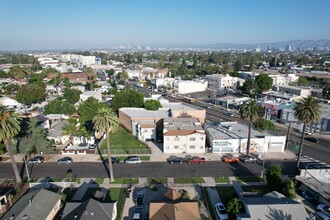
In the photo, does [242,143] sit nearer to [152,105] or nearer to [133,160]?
[133,160]

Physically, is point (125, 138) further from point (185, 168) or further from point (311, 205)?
point (311, 205)

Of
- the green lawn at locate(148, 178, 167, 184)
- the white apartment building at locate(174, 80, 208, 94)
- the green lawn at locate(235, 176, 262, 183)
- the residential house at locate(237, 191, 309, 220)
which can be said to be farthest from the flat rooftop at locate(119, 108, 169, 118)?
the white apartment building at locate(174, 80, 208, 94)

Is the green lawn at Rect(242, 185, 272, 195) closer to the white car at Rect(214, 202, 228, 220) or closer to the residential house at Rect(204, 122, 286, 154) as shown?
the white car at Rect(214, 202, 228, 220)

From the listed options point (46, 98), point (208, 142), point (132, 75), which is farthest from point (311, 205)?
point (132, 75)

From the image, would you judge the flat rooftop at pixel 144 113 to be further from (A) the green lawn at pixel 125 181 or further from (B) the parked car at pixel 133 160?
(A) the green lawn at pixel 125 181

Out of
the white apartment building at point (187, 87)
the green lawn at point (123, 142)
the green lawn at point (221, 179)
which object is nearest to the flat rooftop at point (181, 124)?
the green lawn at point (123, 142)
